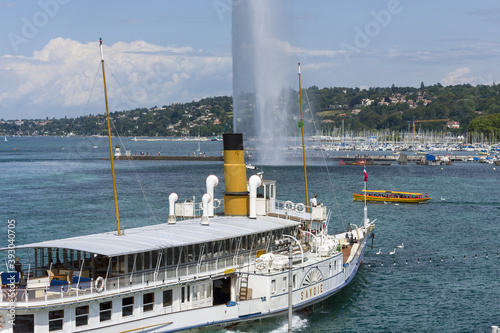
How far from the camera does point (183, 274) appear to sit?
29.4 metres

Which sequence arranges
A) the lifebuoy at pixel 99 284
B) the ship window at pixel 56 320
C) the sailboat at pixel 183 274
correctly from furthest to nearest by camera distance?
the lifebuoy at pixel 99 284 < the sailboat at pixel 183 274 < the ship window at pixel 56 320

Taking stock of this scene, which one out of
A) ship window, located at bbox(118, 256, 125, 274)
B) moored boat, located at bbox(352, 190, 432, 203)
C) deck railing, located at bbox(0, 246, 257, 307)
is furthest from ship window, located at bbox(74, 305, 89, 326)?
moored boat, located at bbox(352, 190, 432, 203)

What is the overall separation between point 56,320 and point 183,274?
6320 millimetres

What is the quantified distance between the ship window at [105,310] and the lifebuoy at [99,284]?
678 mm

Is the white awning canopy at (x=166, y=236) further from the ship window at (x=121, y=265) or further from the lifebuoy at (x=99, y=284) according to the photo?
the lifebuoy at (x=99, y=284)

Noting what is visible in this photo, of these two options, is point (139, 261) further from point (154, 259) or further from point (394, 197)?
point (394, 197)

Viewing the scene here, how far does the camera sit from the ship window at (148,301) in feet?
90.5

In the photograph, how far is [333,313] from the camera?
1415 inches

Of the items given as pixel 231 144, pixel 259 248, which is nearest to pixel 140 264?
pixel 259 248

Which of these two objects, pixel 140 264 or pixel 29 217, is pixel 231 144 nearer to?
pixel 140 264

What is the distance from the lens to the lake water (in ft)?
117

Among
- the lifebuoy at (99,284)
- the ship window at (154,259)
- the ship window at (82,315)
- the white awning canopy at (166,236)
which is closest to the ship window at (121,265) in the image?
the white awning canopy at (166,236)

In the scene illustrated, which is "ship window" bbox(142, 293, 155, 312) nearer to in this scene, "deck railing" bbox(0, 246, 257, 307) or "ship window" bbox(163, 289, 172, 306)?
"deck railing" bbox(0, 246, 257, 307)

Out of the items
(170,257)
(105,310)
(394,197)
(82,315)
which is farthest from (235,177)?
(394,197)
